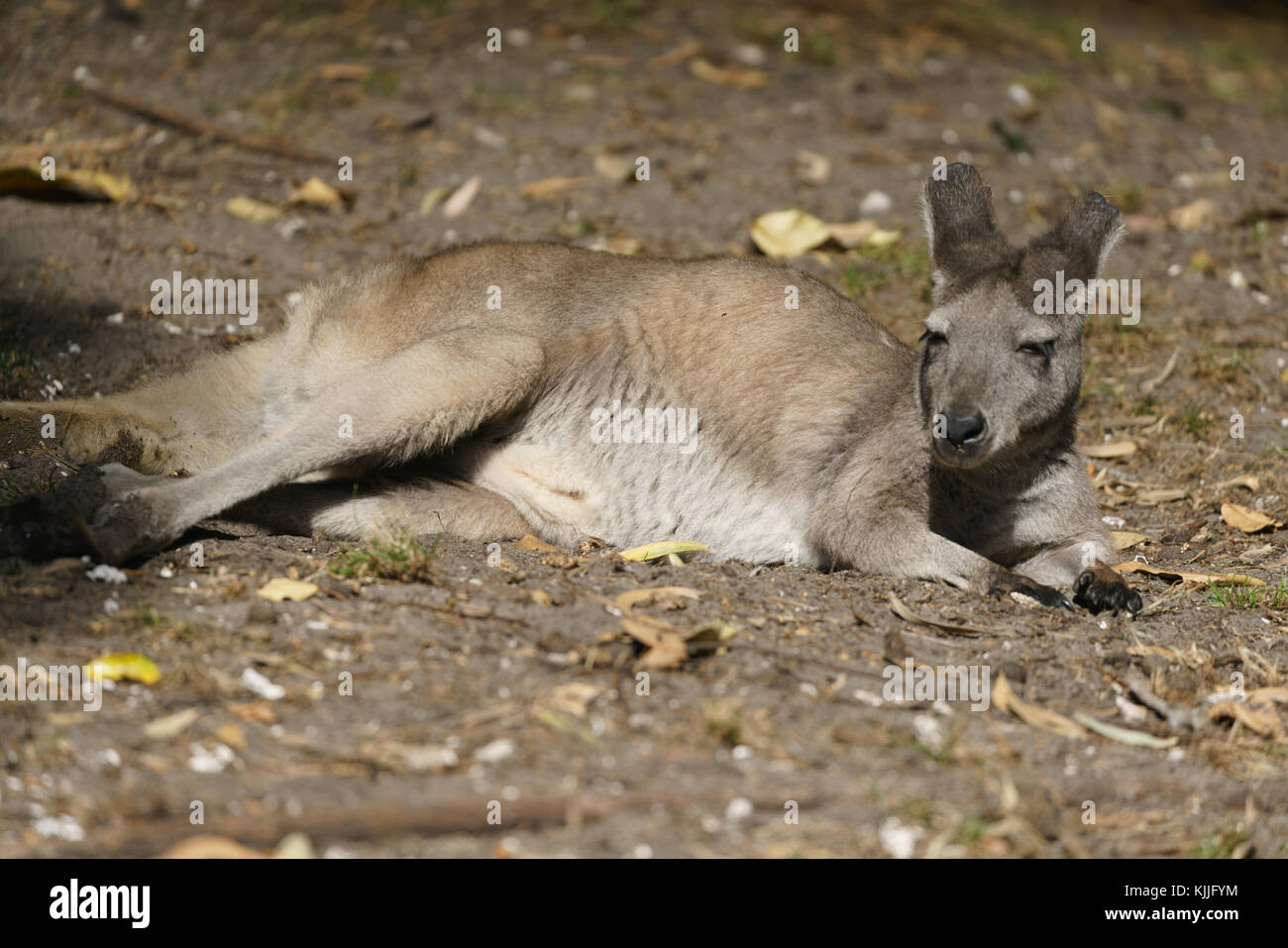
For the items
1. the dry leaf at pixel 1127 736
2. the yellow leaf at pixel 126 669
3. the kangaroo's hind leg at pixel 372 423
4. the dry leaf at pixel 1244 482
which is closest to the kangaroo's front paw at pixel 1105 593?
the dry leaf at pixel 1127 736

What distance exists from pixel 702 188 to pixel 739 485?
143 inches

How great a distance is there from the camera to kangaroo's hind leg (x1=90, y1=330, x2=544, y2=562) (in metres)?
4.49

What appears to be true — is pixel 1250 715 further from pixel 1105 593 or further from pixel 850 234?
pixel 850 234

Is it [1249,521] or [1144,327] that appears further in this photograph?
[1144,327]

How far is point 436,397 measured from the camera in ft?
16.4

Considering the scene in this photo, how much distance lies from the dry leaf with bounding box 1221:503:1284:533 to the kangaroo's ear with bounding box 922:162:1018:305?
1.96 m

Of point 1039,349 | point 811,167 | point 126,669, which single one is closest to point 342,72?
point 811,167

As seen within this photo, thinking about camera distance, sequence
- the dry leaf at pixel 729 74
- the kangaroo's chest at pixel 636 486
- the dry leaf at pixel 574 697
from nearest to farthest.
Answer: the dry leaf at pixel 574 697, the kangaroo's chest at pixel 636 486, the dry leaf at pixel 729 74

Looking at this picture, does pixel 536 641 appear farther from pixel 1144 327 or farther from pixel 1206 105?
pixel 1206 105

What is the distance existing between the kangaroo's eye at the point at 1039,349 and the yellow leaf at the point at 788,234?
3018 mm

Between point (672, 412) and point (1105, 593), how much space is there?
6.59 ft

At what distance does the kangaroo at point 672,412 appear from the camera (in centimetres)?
499

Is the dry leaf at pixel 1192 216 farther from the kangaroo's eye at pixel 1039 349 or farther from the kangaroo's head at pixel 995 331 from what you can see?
the kangaroo's eye at pixel 1039 349

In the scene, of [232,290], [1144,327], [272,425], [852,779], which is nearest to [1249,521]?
[1144,327]
